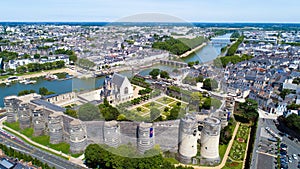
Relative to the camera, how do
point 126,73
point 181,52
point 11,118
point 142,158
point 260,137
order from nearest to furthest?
point 126,73, point 181,52, point 142,158, point 260,137, point 11,118

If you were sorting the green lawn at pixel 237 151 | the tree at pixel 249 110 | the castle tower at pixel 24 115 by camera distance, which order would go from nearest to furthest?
the green lawn at pixel 237 151, the castle tower at pixel 24 115, the tree at pixel 249 110

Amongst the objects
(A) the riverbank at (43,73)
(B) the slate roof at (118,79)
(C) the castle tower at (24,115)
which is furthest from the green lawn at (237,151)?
(A) the riverbank at (43,73)

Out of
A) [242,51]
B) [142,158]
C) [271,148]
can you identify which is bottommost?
[271,148]

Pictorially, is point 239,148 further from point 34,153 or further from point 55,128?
point 34,153

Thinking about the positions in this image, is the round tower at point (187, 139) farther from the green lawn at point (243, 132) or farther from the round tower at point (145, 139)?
the green lawn at point (243, 132)

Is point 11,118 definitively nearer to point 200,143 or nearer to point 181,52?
point 200,143

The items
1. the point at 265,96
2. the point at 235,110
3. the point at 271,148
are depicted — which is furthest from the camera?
the point at 265,96

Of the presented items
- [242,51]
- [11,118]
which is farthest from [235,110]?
[242,51]
